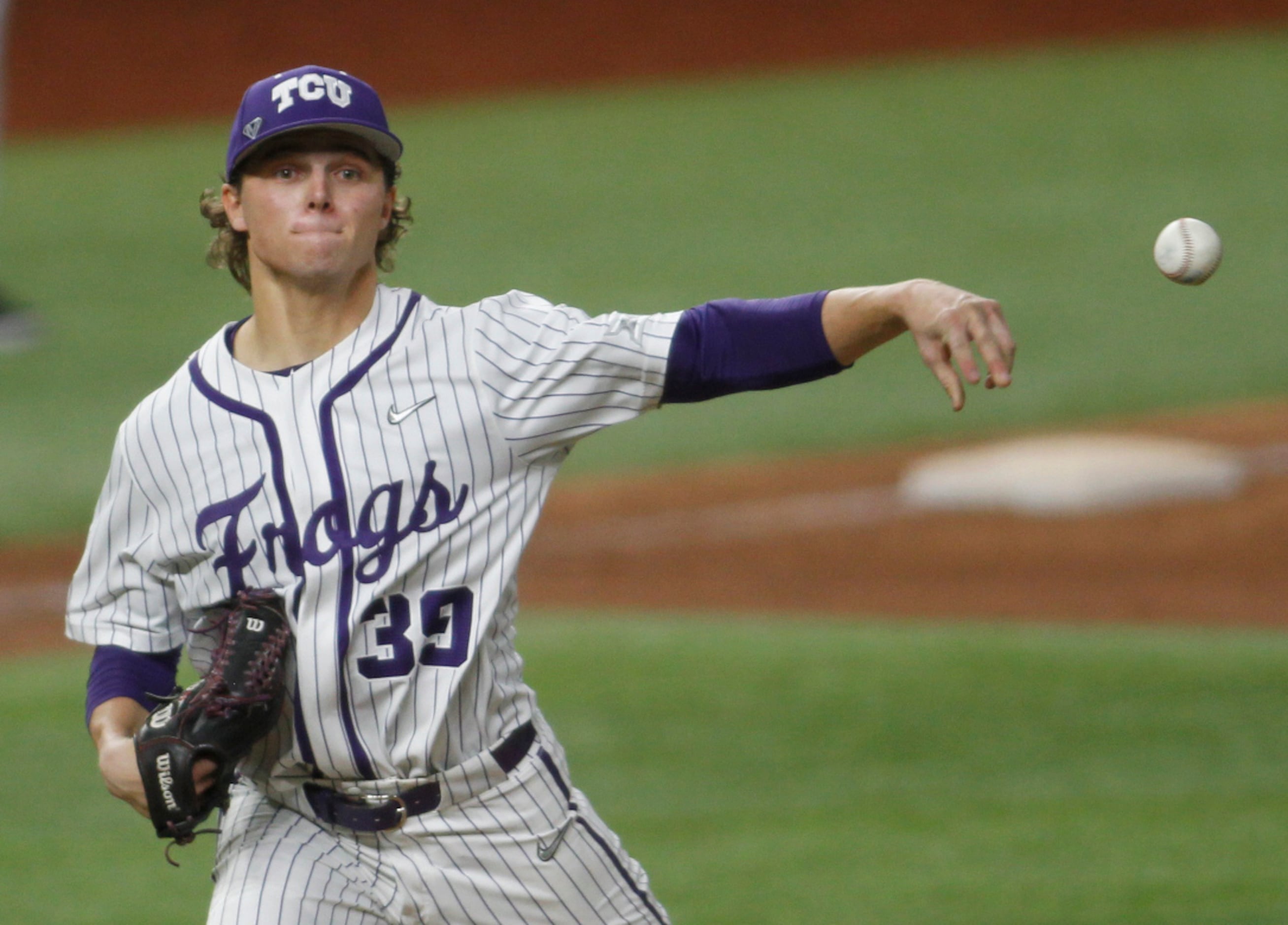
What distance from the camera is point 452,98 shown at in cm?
2089

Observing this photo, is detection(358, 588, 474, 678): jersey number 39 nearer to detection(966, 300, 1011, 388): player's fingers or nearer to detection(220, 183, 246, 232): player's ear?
detection(220, 183, 246, 232): player's ear

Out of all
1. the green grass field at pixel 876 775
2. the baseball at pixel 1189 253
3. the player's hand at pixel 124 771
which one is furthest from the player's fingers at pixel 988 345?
the green grass field at pixel 876 775

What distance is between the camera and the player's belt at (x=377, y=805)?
3.16m

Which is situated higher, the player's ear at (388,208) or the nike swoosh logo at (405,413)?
the player's ear at (388,208)

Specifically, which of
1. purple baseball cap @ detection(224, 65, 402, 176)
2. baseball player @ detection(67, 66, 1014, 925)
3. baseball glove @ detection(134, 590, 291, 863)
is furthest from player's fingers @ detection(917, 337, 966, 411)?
baseball glove @ detection(134, 590, 291, 863)

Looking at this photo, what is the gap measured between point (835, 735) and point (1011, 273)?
8.48m

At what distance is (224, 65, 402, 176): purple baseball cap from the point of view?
3.14 metres

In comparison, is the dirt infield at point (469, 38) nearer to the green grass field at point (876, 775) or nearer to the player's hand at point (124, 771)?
the green grass field at point (876, 775)

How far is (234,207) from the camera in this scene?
10.9 feet

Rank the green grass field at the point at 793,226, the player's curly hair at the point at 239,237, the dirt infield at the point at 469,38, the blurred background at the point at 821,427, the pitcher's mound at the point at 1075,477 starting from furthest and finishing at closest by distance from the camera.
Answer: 1. the dirt infield at the point at 469,38
2. the green grass field at the point at 793,226
3. the pitcher's mound at the point at 1075,477
4. the blurred background at the point at 821,427
5. the player's curly hair at the point at 239,237

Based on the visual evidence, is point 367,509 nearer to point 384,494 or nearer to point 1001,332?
point 384,494

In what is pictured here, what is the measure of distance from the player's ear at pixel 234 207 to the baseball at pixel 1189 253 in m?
1.62

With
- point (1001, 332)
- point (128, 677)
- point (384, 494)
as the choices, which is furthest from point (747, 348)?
point (128, 677)

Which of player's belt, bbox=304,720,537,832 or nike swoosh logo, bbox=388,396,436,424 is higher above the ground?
nike swoosh logo, bbox=388,396,436,424
